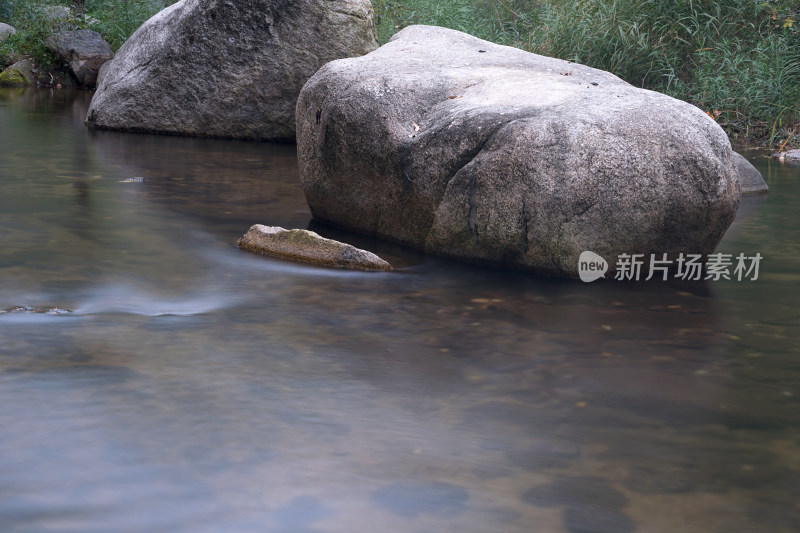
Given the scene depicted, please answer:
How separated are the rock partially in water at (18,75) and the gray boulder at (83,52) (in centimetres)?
72

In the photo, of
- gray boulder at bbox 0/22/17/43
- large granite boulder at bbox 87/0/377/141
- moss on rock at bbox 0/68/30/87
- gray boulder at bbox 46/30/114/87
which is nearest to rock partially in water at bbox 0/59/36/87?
moss on rock at bbox 0/68/30/87

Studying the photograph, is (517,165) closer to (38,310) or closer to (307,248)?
(307,248)

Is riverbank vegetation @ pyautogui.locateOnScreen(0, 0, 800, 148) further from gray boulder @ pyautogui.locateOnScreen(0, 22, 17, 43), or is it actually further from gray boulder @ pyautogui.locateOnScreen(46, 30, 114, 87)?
gray boulder @ pyautogui.locateOnScreen(0, 22, 17, 43)

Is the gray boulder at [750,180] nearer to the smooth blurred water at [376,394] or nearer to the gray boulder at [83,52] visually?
the smooth blurred water at [376,394]

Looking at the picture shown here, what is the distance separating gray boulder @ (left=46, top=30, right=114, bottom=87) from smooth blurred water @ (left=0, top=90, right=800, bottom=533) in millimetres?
10237

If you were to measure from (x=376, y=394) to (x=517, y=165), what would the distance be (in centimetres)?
158

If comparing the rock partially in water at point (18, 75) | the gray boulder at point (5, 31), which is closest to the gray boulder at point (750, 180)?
the rock partially in water at point (18, 75)

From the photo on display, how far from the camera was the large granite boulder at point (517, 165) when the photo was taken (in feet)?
12.3

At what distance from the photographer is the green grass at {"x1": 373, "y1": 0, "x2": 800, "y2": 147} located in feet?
29.5

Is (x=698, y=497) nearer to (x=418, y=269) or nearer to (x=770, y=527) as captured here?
(x=770, y=527)

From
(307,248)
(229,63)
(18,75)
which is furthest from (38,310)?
(18,75)

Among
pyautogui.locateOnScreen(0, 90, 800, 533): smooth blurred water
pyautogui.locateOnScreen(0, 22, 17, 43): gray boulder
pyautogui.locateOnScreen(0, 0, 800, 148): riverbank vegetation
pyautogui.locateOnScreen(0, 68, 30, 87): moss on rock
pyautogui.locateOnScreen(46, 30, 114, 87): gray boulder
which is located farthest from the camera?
pyautogui.locateOnScreen(0, 22, 17, 43): gray boulder

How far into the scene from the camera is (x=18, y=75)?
14.3 meters

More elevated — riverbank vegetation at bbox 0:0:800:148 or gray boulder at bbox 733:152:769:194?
riverbank vegetation at bbox 0:0:800:148
